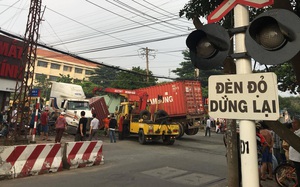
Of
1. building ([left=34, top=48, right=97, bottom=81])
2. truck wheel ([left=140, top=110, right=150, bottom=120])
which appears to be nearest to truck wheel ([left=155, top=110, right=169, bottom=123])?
truck wheel ([left=140, top=110, right=150, bottom=120])

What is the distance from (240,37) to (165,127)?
44.2 feet

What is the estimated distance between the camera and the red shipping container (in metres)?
19.4

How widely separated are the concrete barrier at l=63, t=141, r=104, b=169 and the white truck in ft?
33.1

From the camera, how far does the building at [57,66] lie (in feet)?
274

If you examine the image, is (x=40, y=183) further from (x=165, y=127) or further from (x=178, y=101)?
(x=178, y=101)

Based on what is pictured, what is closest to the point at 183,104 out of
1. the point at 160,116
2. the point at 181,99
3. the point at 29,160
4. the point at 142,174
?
the point at 181,99

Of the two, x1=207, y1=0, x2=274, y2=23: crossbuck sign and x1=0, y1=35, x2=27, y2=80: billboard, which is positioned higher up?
x1=0, y1=35, x2=27, y2=80: billboard

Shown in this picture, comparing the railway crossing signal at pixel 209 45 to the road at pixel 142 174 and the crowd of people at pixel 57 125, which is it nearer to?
the road at pixel 142 174

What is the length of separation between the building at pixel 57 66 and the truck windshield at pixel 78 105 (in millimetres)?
64127

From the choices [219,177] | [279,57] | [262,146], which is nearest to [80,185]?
[219,177]

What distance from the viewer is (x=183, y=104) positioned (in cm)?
1934

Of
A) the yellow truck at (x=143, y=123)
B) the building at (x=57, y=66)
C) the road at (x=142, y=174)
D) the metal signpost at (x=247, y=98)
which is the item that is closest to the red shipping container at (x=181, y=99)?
the yellow truck at (x=143, y=123)

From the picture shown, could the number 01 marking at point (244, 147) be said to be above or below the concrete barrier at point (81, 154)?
above

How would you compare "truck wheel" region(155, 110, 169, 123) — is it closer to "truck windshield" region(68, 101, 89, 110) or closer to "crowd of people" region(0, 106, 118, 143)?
"crowd of people" region(0, 106, 118, 143)
